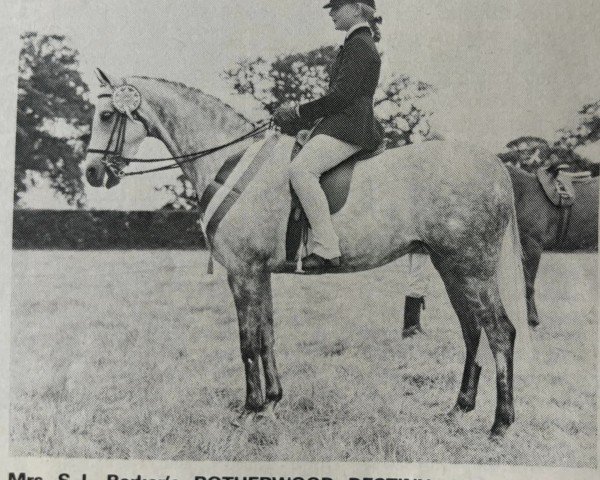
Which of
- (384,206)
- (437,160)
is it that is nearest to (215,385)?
(384,206)

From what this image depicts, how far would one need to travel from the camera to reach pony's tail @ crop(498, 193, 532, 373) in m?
4.71

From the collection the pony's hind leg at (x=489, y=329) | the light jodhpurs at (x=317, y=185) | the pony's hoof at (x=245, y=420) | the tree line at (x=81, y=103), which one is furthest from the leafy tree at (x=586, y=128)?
the pony's hoof at (x=245, y=420)

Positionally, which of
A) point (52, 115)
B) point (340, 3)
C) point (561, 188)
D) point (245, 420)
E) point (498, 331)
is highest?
point (340, 3)

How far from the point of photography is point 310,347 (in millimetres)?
4902

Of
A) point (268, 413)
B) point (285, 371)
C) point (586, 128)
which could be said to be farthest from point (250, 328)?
point (586, 128)

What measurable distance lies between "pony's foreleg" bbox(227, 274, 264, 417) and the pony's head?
106 centimetres

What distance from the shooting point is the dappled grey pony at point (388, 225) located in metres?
4.62

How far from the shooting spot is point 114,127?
15.8 feet

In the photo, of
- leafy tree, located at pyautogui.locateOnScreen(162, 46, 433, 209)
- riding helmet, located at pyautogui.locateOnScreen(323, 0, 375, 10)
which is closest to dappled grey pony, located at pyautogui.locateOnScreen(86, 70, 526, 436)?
leafy tree, located at pyautogui.locateOnScreen(162, 46, 433, 209)

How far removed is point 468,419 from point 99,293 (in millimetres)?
2504

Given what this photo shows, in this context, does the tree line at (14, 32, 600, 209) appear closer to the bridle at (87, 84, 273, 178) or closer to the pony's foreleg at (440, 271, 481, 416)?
the bridle at (87, 84, 273, 178)

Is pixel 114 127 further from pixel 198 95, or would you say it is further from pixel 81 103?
pixel 198 95

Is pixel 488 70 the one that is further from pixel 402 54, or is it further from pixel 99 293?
pixel 99 293

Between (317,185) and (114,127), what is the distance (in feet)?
4.41
